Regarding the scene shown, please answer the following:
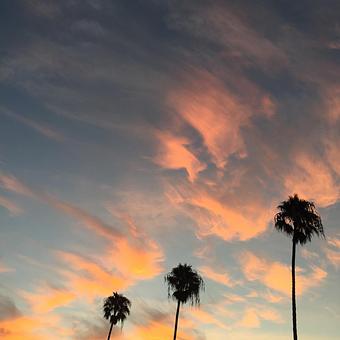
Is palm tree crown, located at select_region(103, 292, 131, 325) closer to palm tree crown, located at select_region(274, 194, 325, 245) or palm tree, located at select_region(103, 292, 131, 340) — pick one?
palm tree, located at select_region(103, 292, 131, 340)

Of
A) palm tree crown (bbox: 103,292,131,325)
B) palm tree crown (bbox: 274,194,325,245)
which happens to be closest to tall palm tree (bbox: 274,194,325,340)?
palm tree crown (bbox: 274,194,325,245)

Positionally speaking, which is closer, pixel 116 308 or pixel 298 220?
pixel 298 220

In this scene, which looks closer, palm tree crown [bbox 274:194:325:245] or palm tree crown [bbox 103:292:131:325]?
palm tree crown [bbox 274:194:325:245]

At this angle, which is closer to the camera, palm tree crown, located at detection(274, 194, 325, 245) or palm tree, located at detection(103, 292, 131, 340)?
palm tree crown, located at detection(274, 194, 325, 245)

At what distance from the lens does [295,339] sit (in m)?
42.5

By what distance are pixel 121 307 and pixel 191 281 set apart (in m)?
23.1

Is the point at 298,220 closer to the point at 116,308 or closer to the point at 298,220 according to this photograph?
the point at 298,220

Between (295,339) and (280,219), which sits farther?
(280,219)

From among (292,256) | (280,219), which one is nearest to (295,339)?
(292,256)

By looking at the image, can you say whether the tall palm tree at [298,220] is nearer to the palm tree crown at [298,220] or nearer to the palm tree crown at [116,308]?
the palm tree crown at [298,220]

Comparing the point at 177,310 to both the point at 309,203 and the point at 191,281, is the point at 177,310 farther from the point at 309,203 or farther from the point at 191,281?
the point at 309,203

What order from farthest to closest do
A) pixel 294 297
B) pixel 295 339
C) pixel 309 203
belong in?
pixel 309 203 < pixel 294 297 < pixel 295 339

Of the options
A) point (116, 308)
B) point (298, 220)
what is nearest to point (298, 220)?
point (298, 220)

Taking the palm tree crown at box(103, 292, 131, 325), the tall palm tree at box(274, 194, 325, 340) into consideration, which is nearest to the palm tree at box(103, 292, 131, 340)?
the palm tree crown at box(103, 292, 131, 325)
